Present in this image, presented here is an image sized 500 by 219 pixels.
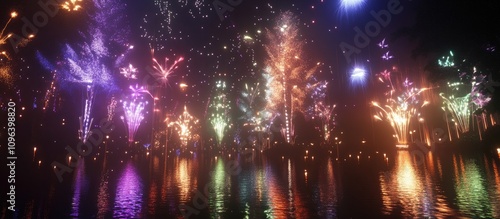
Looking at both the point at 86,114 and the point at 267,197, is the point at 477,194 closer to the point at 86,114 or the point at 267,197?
the point at 267,197

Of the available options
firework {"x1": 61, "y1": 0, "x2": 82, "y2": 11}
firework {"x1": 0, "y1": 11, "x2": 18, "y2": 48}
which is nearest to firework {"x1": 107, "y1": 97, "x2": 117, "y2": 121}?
firework {"x1": 61, "y1": 0, "x2": 82, "y2": 11}

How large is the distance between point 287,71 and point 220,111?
30403 millimetres

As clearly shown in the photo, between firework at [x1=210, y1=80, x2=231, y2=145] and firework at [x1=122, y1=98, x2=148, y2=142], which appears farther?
firework at [x1=210, y1=80, x2=231, y2=145]

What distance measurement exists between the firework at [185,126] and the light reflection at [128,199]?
117ft

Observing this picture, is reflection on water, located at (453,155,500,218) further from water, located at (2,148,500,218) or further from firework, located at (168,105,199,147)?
firework, located at (168,105,199,147)

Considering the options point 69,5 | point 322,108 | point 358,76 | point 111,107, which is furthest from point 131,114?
point 358,76

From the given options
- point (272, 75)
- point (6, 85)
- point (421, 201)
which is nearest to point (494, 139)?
point (272, 75)

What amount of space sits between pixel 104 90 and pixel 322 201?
88.3 ft

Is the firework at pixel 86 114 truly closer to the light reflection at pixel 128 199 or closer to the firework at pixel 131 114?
the firework at pixel 131 114

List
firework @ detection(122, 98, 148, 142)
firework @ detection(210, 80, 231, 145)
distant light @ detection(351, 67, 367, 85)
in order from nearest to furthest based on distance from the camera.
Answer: firework @ detection(122, 98, 148, 142), distant light @ detection(351, 67, 367, 85), firework @ detection(210, 80, 231, 145)

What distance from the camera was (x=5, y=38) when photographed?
13.8 m

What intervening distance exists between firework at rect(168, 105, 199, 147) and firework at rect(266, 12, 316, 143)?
20.6 meters

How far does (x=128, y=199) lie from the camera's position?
29.7ft

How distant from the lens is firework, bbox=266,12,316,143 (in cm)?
2838
